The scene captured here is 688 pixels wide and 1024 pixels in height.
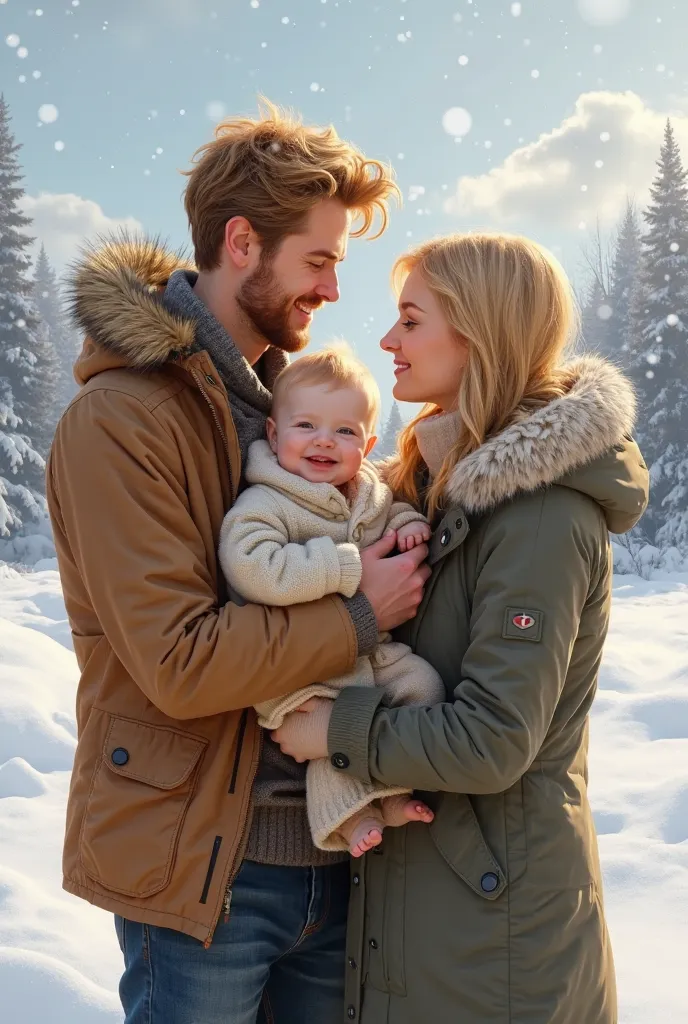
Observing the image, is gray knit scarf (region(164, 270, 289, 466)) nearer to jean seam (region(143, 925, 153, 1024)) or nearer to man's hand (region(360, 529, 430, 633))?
man's hand (region(360, 529, 430, 633))

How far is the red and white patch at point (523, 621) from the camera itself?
2215mm

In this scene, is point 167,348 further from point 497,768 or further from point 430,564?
point 497,768

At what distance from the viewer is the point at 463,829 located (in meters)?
2.38

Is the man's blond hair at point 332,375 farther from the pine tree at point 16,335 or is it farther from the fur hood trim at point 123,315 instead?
the pine tree at point 16,335

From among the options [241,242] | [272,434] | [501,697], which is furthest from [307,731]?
[241,242]

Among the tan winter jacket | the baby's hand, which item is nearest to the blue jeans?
the tan winter jacket

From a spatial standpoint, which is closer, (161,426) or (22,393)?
(161,426)

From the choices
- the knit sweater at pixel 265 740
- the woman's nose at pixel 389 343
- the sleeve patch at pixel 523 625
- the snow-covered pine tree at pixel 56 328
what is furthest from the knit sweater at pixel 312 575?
the snow-covered pine tree at pixel 56 328

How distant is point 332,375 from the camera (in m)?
2.88

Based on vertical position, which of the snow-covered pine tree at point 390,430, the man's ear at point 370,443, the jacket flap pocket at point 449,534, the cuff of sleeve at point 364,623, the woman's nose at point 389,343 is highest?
the woman's nose at point 389,343

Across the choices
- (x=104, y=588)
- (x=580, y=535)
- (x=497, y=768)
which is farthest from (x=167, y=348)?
(x=497, y=768)

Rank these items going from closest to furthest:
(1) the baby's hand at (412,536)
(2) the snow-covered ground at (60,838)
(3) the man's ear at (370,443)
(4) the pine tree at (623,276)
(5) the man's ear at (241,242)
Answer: (1) the baby's hand at (412,536), (3) the man's ear at (370,443), (5) the man's ear at (241,242), (2) the snow-covered ground at (60,838), (4) the pine tree at (623,276)

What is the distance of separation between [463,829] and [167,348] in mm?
1539

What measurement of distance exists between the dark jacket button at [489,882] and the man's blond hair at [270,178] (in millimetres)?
2189
